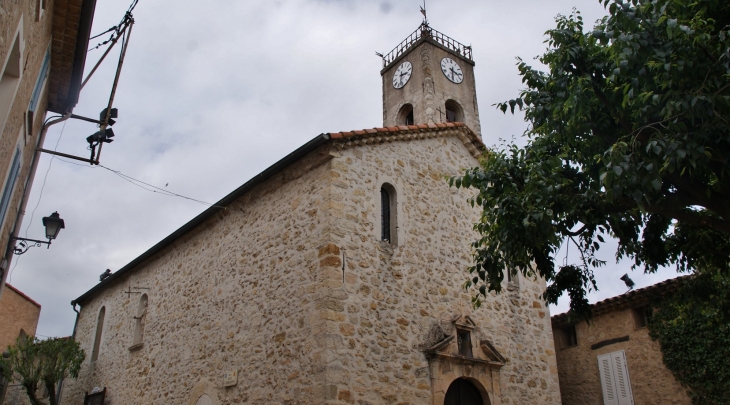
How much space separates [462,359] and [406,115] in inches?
410

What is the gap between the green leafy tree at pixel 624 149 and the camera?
534cm

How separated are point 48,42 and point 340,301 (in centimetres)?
556

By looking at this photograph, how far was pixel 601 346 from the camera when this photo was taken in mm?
13547

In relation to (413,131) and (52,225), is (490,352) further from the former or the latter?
(52,225)

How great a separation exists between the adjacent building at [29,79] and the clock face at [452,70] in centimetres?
1263

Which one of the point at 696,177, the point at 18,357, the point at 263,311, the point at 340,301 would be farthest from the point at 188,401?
the point at 696,177

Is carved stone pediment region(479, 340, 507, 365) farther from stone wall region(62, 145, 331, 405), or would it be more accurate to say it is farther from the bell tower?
the bell tower

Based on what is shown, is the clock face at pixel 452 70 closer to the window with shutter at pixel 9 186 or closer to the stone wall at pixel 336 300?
the stone wall at pixel 336 300

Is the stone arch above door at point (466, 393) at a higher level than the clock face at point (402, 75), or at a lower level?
lower

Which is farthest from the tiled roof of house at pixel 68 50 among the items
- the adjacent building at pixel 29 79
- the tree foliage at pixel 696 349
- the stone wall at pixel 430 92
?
the tree foliage at pixel 696 349

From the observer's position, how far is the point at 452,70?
1873 centimetres

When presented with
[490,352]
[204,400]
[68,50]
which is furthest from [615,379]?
[68,50]

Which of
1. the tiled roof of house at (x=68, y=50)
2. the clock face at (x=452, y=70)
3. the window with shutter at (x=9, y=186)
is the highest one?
the clock face at (x=452, y=70)

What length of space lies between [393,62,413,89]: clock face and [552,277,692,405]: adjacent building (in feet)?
30.5
